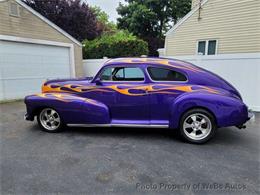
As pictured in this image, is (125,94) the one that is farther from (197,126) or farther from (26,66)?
(26,66)

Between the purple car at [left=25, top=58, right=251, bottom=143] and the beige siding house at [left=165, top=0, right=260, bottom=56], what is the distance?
6.02 meters

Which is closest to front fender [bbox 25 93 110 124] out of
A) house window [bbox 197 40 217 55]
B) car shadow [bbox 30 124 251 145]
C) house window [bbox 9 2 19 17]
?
car shadow [bbox 30 124 251 145]

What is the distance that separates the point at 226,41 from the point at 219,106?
687 cm

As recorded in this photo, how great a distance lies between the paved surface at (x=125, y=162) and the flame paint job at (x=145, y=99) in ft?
1.44

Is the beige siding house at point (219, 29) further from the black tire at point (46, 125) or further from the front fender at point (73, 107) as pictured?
the black tire at point (46, 125)

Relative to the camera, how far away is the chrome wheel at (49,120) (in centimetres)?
433

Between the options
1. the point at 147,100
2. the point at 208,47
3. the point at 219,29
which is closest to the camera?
the point at 147,100

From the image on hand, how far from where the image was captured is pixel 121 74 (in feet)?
13.5

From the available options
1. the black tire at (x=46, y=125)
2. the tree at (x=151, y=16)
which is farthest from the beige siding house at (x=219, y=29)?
the tree at (x=151, y=16)

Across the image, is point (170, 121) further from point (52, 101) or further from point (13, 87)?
point (13, 87)

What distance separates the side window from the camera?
3879 millimetres

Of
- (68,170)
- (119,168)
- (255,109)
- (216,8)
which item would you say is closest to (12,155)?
(68,170)

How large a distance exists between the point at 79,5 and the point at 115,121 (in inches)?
589

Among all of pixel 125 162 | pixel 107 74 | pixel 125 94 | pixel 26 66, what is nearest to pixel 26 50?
pixel 26 66
